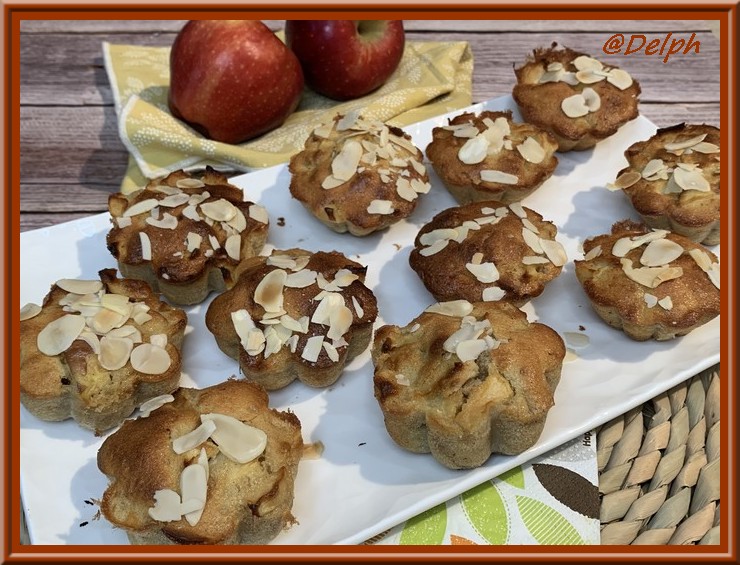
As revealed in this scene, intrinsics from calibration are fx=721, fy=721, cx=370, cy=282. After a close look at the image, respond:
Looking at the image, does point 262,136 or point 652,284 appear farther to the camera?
point 262,136

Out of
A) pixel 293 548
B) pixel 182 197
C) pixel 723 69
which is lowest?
pixel 293 548

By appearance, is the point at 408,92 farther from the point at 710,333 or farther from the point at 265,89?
the point at 710,333

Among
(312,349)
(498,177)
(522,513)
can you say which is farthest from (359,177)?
(522,513)

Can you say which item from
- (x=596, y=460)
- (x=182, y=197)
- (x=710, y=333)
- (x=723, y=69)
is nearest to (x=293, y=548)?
(x=596, y=460)

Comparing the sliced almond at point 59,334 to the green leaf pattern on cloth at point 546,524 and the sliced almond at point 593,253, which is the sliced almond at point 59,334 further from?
the sliced almond at point 593,253

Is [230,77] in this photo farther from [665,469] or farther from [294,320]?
[665,469]
